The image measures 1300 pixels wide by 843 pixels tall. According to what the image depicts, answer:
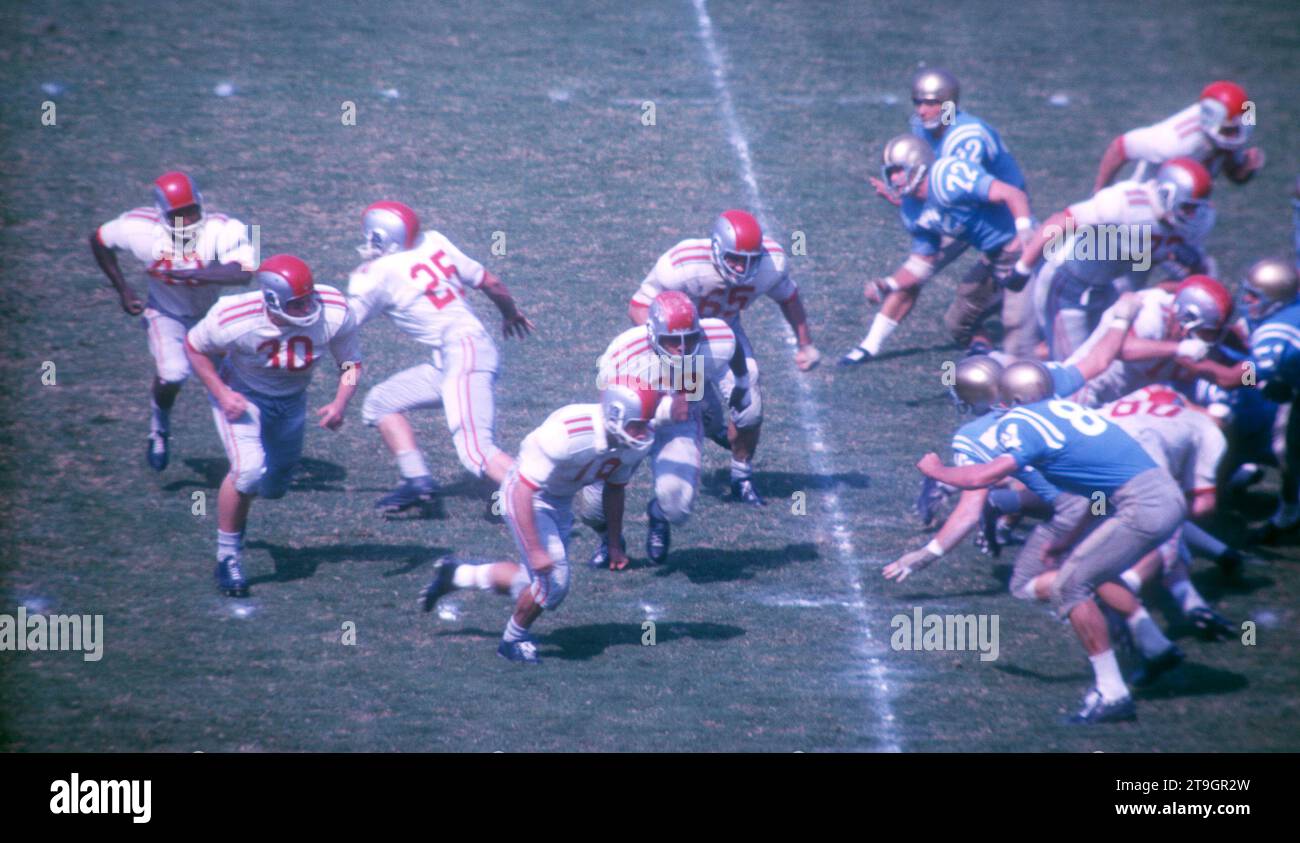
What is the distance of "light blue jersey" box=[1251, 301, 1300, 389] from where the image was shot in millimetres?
8258

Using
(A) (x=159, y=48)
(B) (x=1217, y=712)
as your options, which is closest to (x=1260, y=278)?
(B) (x=1217, y=712)

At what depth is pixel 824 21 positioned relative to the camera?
15492 mm

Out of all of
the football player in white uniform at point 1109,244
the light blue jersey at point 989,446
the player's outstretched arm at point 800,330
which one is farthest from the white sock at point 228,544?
the football player in white uniform at point 1109,244

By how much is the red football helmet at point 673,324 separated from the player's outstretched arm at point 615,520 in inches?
29.5

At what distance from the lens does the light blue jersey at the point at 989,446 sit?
269 inches

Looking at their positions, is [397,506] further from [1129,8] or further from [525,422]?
[1129,8]

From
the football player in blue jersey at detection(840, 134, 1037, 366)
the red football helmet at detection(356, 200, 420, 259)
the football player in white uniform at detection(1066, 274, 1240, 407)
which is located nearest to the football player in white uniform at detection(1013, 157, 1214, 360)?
the football player in blue jersey at detection(840, 134, 1037, 366)

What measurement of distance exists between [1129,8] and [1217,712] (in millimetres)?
11300

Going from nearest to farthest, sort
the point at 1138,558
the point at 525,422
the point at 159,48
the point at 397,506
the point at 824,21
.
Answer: the point at 1138,558 < the point at 397,506 < the point at 525,422 < the point at 159,48 < the point at 824,21

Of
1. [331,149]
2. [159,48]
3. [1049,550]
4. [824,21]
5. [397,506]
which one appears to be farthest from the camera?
[824,21]

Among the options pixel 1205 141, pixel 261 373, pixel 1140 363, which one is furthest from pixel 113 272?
pixel 1205 141

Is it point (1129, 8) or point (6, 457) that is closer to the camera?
point (6, 457)

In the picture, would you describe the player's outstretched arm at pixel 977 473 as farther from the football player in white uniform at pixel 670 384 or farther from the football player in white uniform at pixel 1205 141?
the football player in white uniform at pixel 1205 141

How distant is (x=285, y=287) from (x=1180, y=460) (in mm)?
4518
